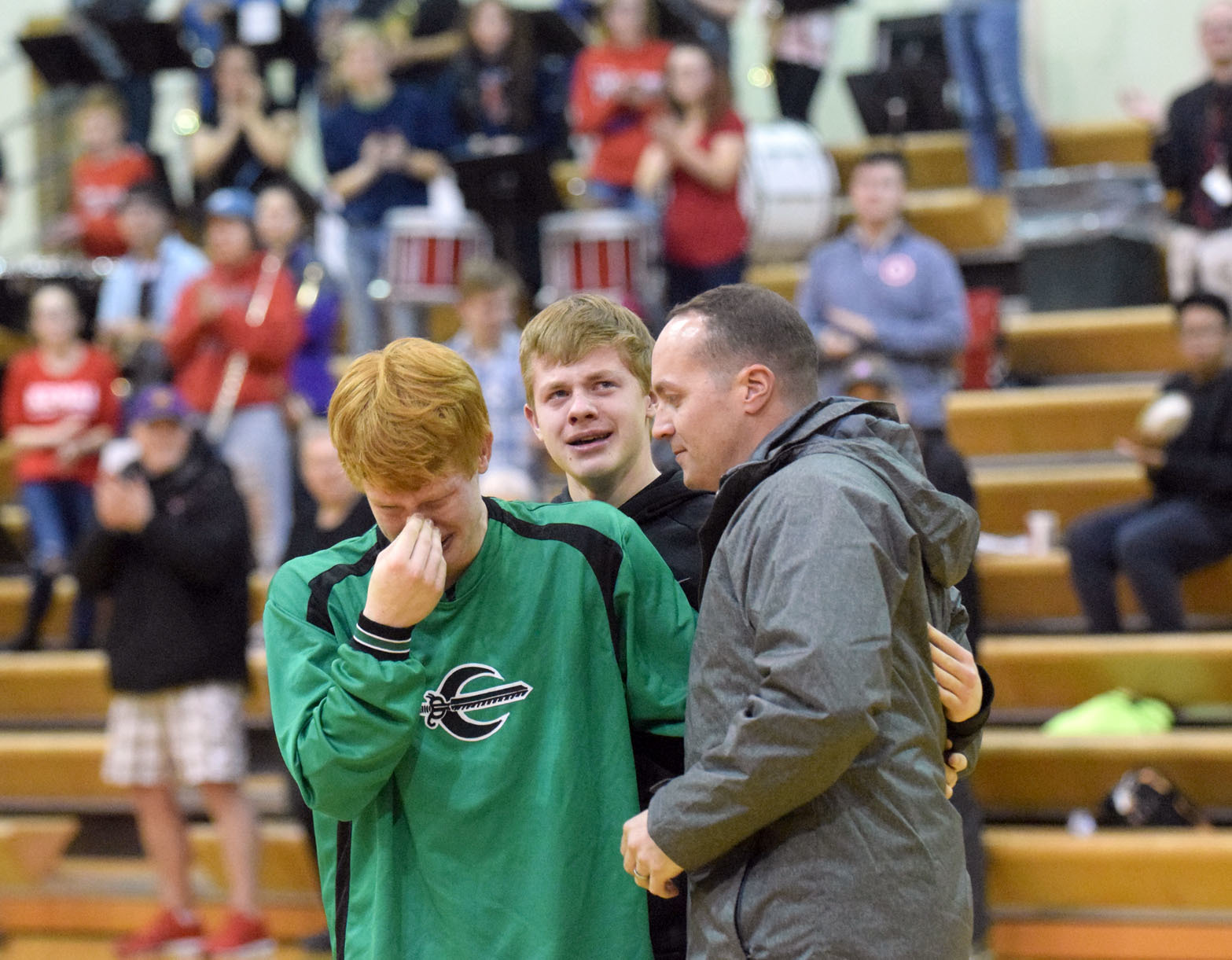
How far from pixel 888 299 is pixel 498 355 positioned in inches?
67.1

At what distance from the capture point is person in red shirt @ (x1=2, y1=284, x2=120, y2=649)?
7.48 meters

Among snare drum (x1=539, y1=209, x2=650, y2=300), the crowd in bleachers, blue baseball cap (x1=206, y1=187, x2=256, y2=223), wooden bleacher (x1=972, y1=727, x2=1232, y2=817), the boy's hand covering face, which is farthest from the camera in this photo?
snare drum (x1=539, y1=209, x2=650, y2=300)

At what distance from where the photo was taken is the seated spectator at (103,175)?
874cm

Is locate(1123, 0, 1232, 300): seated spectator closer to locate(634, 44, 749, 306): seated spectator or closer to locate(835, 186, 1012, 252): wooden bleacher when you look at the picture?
locate(835, 186, 1012, 252): wooden bleacher

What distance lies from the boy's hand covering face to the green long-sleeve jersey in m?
0.04

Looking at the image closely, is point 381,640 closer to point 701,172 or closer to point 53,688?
point 701,172

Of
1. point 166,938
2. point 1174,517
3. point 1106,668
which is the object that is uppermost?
point 1174,517

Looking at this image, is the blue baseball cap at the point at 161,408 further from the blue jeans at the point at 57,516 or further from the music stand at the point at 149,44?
the music stand at the point at 149,44

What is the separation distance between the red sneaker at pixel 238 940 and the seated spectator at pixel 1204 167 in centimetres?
474

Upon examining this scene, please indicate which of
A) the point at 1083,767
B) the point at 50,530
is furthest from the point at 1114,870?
the point at 50,530

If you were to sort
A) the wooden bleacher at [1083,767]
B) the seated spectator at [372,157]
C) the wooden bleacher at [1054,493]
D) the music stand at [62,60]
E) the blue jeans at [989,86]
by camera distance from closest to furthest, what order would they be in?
the wooden bleacher at [1083,767] < the wooden bleacher at [1054,493] < the seated spectator at [372,157] < the blue jeans at [989,86] < the music stand at [62,60]

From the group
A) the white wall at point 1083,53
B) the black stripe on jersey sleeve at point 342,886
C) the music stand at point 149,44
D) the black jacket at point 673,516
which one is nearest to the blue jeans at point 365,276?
the music stand at point 149,44

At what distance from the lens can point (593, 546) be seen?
7.00ft

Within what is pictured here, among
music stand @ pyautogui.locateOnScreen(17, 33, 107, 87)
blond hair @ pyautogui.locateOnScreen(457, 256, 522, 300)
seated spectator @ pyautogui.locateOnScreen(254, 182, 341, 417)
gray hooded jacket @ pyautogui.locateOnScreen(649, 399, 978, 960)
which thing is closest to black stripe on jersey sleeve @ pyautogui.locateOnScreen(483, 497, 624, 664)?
gray hooded jacket @ pyautogui.locateOnScreen(649, 399, 978, 960)
